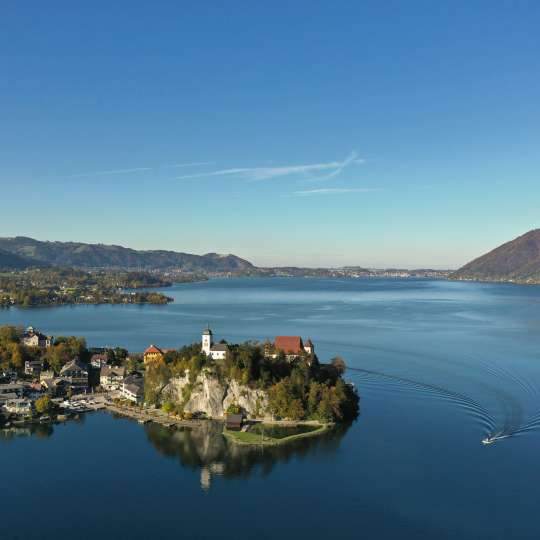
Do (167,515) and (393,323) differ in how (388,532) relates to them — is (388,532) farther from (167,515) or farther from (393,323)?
(393,323)

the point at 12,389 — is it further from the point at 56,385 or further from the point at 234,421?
the point at 234,421

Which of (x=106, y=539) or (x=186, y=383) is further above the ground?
(x=186, y=383)

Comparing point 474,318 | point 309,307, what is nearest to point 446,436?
point 474,318

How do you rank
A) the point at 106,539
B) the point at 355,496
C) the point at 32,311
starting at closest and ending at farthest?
the point at 106,539 < the point at 355,496 < the point at 32,311

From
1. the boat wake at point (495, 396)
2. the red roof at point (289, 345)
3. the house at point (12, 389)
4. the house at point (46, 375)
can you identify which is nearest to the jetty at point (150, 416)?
the house at point (12, 389)

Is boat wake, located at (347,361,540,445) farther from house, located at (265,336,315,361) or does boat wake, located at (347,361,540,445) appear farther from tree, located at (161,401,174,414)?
tree, located at (161,401,174,414)

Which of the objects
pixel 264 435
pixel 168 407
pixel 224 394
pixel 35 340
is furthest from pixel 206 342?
pixel 35 340
